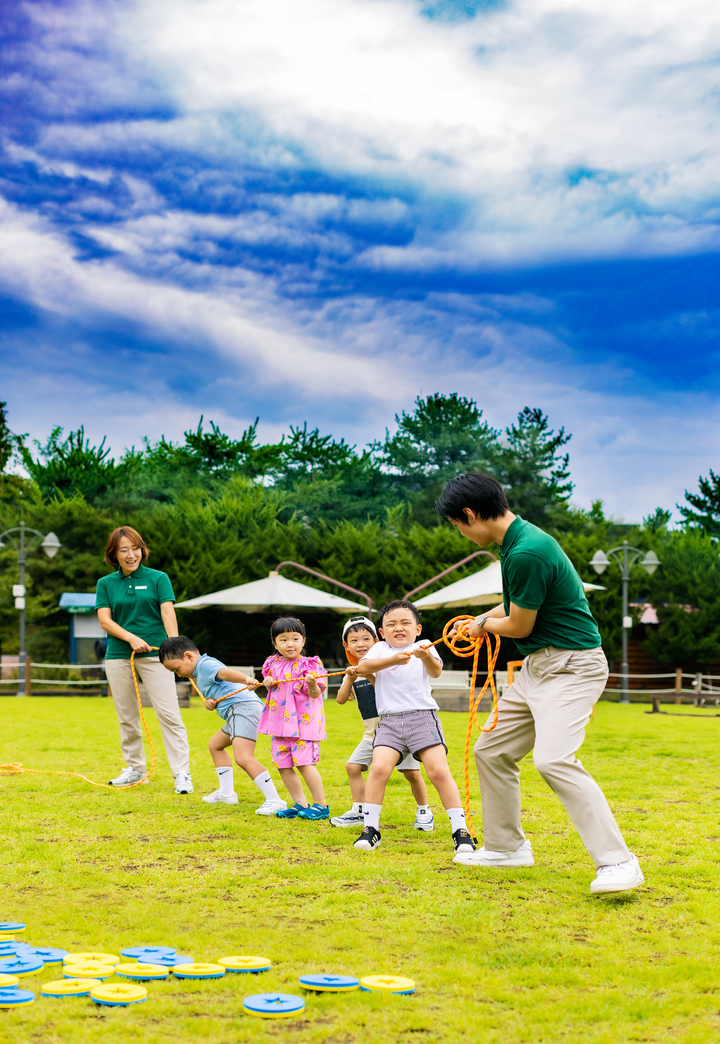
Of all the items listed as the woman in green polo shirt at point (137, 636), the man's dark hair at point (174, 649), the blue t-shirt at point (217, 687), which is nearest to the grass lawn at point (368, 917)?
the woman in green polo shirt at point (137, 636)

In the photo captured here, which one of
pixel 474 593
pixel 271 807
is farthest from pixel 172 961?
pixel 474 593

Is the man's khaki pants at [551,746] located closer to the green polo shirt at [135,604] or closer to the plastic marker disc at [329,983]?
the plastic marker disc at [329,983]

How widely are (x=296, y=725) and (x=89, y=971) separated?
9.52 ft

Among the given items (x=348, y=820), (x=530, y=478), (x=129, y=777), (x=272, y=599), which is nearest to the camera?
(x=348, y=820)

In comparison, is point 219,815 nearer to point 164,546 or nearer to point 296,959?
point 296,959

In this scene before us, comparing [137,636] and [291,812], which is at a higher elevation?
[137,636]

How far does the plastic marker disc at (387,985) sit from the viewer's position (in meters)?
2.66

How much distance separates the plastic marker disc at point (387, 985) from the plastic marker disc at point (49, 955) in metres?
0.96

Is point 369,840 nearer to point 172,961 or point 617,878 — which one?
point 617,878

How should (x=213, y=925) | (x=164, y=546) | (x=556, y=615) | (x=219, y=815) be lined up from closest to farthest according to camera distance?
(x=213, y=925)
(x=556, y=615)
(x=219, y=815)
(x=164, y=546)

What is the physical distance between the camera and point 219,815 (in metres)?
5.69

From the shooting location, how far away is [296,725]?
18.6 feet

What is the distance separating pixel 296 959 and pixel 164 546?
22.9 m

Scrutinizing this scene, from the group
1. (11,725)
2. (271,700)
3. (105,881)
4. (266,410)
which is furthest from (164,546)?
(105,881)
